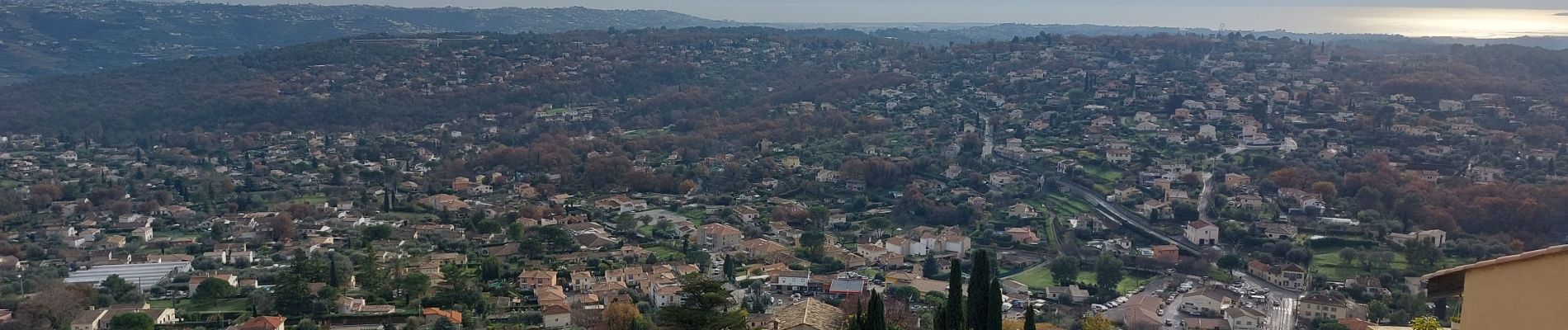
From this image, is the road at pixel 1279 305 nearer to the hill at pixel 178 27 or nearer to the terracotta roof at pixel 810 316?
the terracotta roof at pixel 810 316

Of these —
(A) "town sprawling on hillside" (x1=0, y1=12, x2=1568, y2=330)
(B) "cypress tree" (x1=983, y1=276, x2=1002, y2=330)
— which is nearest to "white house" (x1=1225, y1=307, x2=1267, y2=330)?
(A) "town sprawling on hillside" (x1=0, y1=12, x2=1568, y2=330)

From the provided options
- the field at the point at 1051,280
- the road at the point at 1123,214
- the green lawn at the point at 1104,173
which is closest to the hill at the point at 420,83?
the green lawn at the point at 1104,173

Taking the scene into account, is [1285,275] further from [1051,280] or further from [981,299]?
[981,299]

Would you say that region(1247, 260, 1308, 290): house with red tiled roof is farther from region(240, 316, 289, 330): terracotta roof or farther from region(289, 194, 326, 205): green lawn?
region(289, 194, 326, 205): green lawn

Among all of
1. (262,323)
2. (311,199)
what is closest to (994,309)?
(262,323)

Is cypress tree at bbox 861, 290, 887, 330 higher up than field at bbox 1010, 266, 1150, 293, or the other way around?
cypress tree at bbox 861, 290, 887, 330

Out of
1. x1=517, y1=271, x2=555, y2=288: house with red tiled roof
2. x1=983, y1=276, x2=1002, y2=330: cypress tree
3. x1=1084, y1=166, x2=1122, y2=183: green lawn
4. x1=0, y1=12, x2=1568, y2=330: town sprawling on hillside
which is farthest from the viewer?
x1=1084, y1=166, x2=1122, y2=183: green lawn

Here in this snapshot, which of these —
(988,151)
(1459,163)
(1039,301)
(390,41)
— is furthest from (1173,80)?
(390,41)
